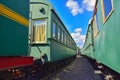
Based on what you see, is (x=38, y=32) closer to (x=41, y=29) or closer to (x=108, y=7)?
(x=41, y=29)

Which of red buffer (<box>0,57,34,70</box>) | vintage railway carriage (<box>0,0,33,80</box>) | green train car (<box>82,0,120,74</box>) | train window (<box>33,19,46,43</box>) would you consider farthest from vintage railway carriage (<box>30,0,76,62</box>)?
red buffer (<box>0,57,34,70</box>)

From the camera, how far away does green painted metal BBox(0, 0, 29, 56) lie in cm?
353

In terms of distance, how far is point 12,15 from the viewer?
390 centimetres

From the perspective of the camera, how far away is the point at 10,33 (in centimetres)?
380

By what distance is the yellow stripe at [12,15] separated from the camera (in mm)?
3496

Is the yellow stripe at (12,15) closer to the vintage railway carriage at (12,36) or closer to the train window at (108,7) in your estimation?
the vintage railway carriage at (12,36)

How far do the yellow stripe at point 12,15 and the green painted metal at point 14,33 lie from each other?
61mm

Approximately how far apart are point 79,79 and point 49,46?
95.1 inches

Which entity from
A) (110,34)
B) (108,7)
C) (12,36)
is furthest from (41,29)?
(110,34)

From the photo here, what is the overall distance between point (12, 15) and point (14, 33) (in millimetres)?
360

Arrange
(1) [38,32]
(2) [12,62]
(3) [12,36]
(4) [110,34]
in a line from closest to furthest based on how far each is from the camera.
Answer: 1. (2) [12,62]
2. (3) [12,36]
3. (4) [110,34]
4. (1) [38,32]

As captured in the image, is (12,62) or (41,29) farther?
(41,29)

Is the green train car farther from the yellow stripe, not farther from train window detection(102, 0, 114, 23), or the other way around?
the yellow stripe

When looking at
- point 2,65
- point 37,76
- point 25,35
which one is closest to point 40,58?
point 37,76
